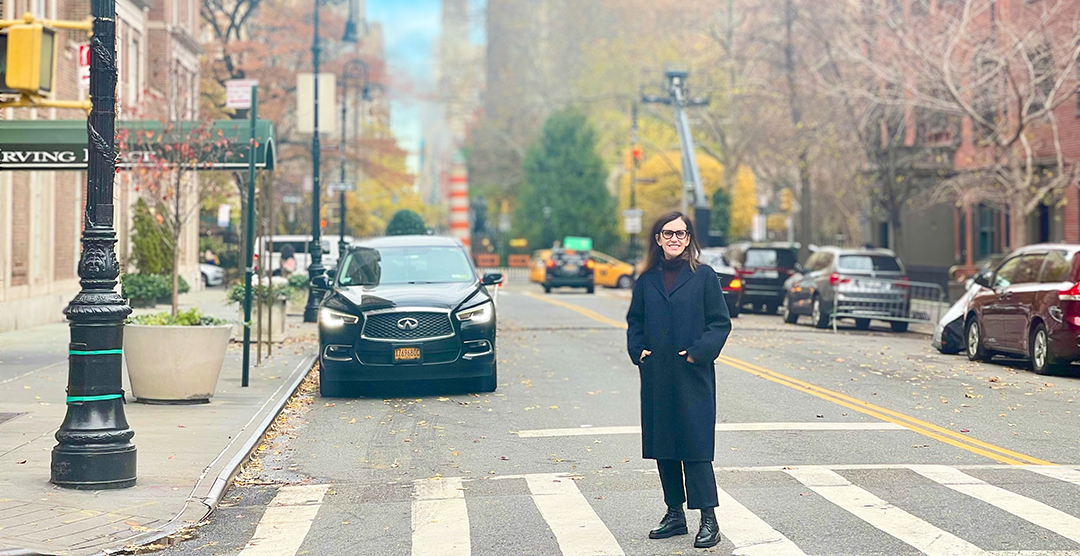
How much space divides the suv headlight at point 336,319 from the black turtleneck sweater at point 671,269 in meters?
7.54

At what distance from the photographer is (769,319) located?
3141 centimetres

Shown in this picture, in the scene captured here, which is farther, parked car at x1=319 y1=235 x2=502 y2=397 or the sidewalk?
parked car at x1=319 y1=235 x2=502 y2=397

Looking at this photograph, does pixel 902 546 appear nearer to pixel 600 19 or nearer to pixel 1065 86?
pixel 1065 86

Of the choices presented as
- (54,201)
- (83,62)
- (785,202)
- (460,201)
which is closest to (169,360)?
(83,62)

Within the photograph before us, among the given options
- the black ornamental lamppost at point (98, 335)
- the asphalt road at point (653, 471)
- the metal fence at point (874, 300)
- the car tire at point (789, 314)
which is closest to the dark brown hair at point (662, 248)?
the asphalt road at point (653, 471)

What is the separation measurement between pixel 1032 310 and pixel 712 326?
1148cm

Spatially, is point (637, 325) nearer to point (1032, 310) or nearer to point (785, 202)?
point (1032, 310)

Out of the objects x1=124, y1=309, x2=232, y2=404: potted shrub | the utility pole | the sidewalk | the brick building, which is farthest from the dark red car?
the utility pole

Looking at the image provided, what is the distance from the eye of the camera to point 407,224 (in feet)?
115

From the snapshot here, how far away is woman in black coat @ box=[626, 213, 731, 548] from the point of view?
7.52 meters

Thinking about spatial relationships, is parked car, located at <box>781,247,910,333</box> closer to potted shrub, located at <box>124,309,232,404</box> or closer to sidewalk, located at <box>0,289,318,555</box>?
sidewalk, located at <box>0,289,318,555</box>

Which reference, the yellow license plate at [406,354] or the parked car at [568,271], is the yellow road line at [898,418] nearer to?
the yellow license plate at [406,354]

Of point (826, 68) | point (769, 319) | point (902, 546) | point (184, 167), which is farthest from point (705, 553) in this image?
point (826, 68)

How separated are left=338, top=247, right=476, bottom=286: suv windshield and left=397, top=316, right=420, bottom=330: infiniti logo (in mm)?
1445
